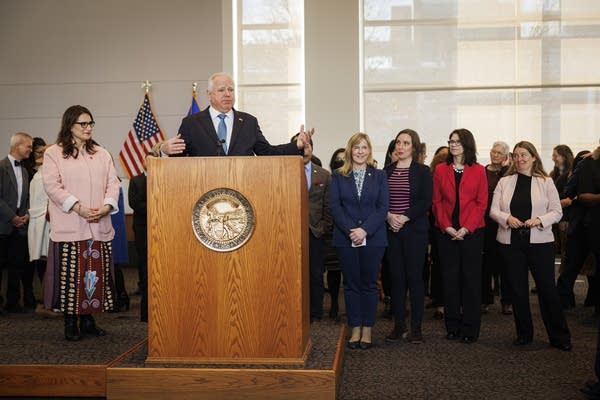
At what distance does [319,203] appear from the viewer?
230 inches

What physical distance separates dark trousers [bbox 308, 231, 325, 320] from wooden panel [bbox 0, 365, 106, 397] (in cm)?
226

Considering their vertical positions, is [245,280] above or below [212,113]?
below

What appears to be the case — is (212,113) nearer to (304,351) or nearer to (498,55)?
(304,351)

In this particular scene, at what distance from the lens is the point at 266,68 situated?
1038 centimetres

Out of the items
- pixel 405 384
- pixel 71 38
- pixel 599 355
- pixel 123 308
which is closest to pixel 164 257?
pixel 405 384

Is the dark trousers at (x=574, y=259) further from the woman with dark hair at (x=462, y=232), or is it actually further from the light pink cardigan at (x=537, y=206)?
the woman with dark hair at (x=462, y=232)

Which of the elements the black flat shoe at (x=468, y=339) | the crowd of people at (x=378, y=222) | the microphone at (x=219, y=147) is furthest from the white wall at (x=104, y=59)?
the microphone at (x=219, y=147)

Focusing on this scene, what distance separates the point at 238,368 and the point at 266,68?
24.1 ft

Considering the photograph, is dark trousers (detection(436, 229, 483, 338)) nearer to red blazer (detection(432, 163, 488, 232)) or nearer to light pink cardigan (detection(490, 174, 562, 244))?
red blazer (detection(432, 163, 488, 232))

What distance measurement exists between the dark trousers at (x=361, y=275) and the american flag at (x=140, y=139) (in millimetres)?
5914

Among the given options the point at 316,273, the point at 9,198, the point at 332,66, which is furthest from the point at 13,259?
the point at 332,66

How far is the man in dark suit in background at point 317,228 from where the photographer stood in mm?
5781

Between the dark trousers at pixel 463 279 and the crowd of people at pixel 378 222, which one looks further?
the dark trousers at pixel 463 279

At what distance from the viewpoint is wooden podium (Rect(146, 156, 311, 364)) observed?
11.7 ft
